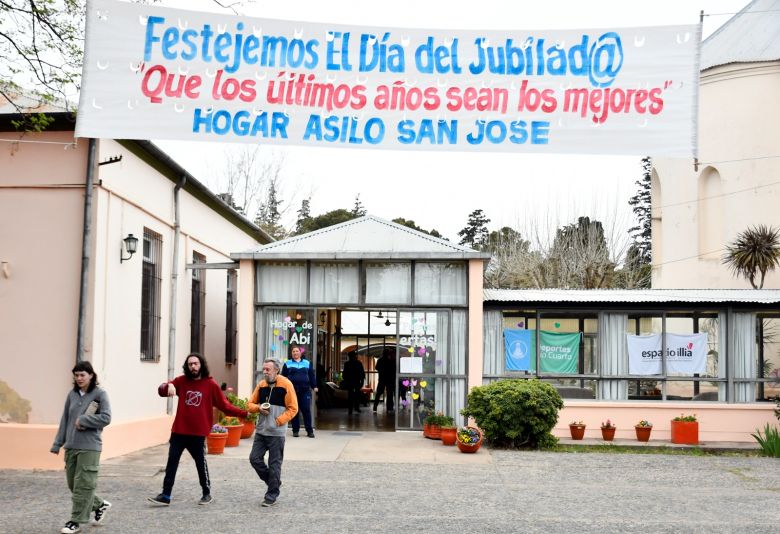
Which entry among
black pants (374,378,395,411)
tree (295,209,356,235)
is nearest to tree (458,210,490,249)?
tree (295,209,356,235)

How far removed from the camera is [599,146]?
905 centimetres

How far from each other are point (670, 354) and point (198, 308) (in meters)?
9.86

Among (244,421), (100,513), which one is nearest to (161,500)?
(100,513)

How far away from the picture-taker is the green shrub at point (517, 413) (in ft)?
48.8

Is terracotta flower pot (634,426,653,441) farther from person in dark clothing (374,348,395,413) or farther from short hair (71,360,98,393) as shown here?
short hair (71,360,98,393)

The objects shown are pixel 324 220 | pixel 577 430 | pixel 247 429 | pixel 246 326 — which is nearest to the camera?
pixel 247 429

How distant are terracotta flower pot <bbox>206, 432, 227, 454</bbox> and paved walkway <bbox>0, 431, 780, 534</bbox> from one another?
0.18m

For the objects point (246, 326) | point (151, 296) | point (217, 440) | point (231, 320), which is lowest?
point (217, 440)

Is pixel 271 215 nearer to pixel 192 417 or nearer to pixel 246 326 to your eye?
pixel 246 326

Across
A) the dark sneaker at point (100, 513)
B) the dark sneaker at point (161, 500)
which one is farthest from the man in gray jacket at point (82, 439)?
the dark sneaker at point (161, 500)

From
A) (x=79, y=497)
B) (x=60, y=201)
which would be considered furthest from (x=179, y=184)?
(x=79, y=497)

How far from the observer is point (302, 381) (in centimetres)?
1609

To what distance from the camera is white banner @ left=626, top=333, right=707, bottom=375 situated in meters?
17.9

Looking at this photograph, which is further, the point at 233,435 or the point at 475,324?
the point at 475,324
